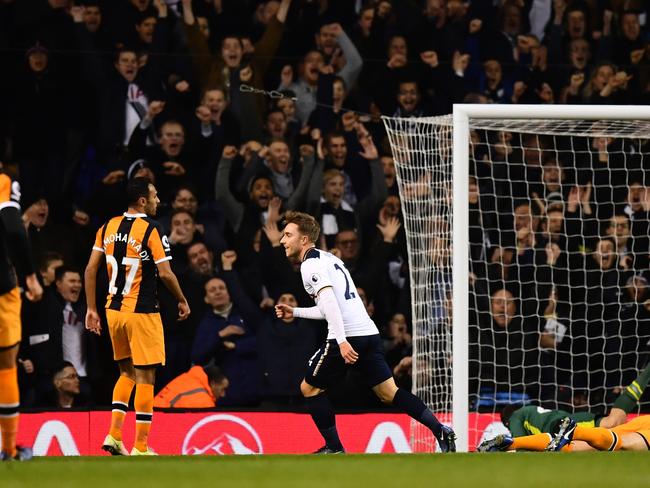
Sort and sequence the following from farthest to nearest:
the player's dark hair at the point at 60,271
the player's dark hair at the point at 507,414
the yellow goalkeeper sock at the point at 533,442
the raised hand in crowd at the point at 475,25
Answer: the raised hand in crowd at the point at 475,25
the player's dark hair at the point at 60,271
the player's dark hair at the point at 507,414
the yellow goalkeeper sock at the point at 533,442

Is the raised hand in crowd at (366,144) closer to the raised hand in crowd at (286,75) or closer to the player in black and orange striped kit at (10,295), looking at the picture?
the raised hand in crowd at (286,75)

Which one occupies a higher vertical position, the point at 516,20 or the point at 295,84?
the point at 516,20

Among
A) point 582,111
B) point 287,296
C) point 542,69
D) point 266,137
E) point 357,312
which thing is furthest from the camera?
point 542,69

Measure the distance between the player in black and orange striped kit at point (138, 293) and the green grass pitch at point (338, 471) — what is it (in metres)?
1.36

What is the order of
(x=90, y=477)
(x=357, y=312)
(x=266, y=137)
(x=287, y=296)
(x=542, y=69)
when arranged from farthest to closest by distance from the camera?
(x=542, y=69), (x=266, y=137), (x=287, y=296), (x=357, y=312), (x=90, y=477)

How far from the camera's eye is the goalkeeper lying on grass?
7949 mm

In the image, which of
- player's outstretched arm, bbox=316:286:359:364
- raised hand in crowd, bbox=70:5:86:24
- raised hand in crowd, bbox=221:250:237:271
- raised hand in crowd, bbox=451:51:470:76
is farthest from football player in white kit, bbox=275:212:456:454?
raised hand in crowd, bbox=451:51:470:76

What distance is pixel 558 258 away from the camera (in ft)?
34.6

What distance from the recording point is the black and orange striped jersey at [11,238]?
5.57 m

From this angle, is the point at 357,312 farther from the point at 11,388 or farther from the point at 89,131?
the point at 89,131

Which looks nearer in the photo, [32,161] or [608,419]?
[608,419]

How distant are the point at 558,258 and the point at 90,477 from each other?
5967mm

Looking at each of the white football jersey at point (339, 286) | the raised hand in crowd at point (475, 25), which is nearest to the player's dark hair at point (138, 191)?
the white football jersey at point (339, 286)

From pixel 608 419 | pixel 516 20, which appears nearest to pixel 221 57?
pixel 516 20
